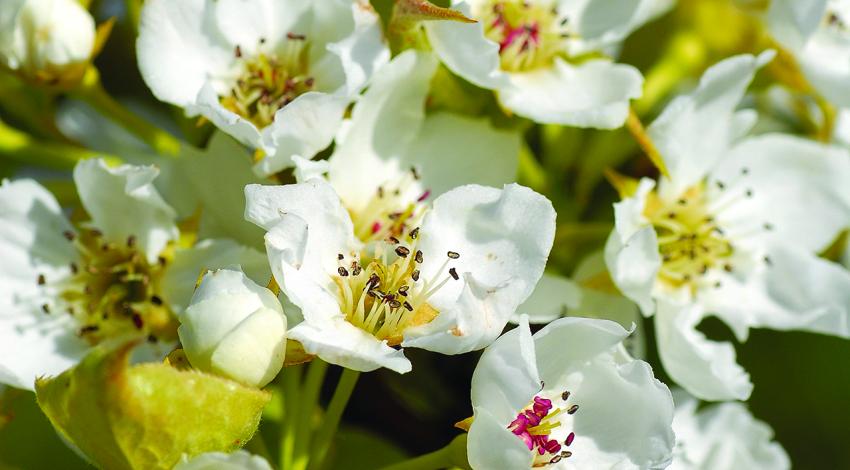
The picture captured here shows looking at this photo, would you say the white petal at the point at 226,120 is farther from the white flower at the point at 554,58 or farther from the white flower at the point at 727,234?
the white flower at the point at 727,234

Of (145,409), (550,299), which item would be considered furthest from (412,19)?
(145,409)

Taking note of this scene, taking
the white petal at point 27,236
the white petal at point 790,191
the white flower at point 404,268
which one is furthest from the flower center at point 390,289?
the white petal at point 790,191

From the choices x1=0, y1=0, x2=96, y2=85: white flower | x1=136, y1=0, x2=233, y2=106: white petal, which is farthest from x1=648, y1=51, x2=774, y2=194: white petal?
x1=0, y1=0, x2=96, y2=85: white flower

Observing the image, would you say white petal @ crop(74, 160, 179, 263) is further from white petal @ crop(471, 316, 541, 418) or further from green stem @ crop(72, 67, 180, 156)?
white petal @ crop(471, 316, 541, 418)

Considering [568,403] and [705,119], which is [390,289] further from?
[705,119]

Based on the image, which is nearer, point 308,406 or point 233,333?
point 233,333

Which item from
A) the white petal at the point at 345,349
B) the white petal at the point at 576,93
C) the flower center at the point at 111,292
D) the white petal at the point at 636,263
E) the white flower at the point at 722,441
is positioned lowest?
the white flower at the point at 722,441
